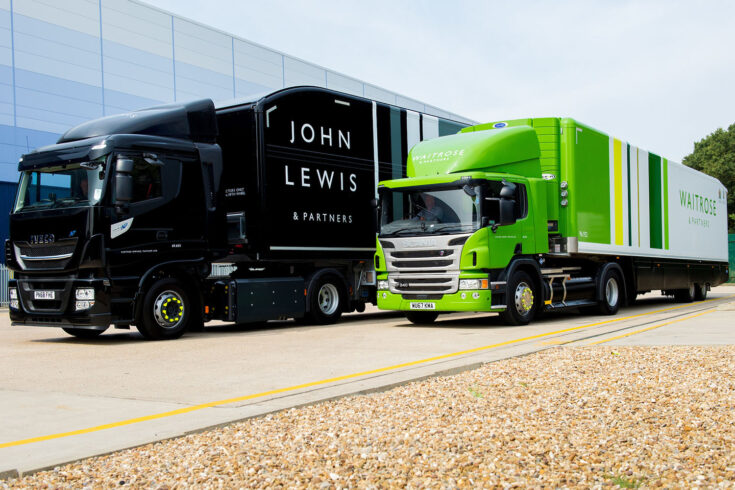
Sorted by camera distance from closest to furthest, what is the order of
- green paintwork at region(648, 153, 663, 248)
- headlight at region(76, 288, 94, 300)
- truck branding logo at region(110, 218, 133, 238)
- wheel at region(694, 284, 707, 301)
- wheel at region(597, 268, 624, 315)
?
headlight at region(76, 288, 94, 300) → truck branding logo at region(110, 218, 133, 238) → wheel at region(597, 268, 624, 315) → green paintwork at region(648, 153, 663, 248) → wheel at region(694, 284, 707, 301)

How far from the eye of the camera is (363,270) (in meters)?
15.2

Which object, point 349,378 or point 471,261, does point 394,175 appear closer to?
point 471,261

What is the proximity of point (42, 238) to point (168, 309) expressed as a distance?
212 centimetres

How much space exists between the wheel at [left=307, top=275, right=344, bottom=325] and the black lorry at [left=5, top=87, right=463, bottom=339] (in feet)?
0.12

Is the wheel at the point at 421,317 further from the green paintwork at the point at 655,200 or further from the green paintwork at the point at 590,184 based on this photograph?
the green paintwork at the point at 655,200

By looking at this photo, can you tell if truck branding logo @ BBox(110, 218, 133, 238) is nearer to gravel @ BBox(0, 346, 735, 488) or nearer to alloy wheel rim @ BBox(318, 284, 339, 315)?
alloy wheel rim @ BBox(318, 284, 339, 315)

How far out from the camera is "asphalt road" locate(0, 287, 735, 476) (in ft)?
16.9

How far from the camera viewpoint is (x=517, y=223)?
43.4 feet

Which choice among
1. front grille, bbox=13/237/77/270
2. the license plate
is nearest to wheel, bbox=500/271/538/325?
front grille, bbox=13/237/77/270

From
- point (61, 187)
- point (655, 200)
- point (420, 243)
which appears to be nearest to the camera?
point (61, 187)

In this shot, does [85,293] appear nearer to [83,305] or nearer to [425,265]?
[83,305]

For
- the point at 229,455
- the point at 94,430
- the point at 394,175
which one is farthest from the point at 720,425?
the point at 394,175

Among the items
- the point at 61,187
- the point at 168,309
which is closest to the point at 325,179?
the point at 168,309

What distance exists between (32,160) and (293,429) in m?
8.68
